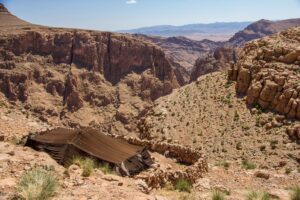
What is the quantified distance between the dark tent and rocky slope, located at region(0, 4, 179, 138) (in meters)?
52.0

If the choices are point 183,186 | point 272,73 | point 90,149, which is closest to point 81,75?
point 272,73

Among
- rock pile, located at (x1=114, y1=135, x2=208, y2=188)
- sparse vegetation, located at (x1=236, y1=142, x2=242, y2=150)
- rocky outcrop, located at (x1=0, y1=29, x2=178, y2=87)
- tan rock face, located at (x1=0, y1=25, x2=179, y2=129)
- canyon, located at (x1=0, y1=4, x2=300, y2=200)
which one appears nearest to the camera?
canyon, located at (x1=0, y1=4, x2=300, y2=200)

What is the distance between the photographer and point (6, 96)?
2827 inches

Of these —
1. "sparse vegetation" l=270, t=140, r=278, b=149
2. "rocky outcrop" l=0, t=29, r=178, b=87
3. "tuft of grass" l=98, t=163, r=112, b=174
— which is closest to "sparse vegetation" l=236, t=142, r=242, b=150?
"sparse vegetation" l=270, t=140, r=278, b=149

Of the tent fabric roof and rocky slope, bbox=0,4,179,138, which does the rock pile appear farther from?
rocky slope, bbox=0,4,179,138

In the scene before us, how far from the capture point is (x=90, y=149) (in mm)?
16047

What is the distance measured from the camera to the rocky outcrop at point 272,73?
27344mm

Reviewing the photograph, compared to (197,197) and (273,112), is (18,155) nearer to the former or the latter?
(197,197)

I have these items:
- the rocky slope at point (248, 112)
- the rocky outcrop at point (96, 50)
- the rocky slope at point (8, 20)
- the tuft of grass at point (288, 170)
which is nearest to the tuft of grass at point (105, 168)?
the tuft of grass at point (288, 170)

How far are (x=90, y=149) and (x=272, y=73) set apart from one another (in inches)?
685

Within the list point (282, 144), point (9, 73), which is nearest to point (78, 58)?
point (9, 73)

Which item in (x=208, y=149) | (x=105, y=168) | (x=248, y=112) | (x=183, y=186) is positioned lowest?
(x=208, y=149)

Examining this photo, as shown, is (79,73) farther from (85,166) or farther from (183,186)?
(85,166)

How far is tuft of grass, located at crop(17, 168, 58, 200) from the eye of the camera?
8617mm
